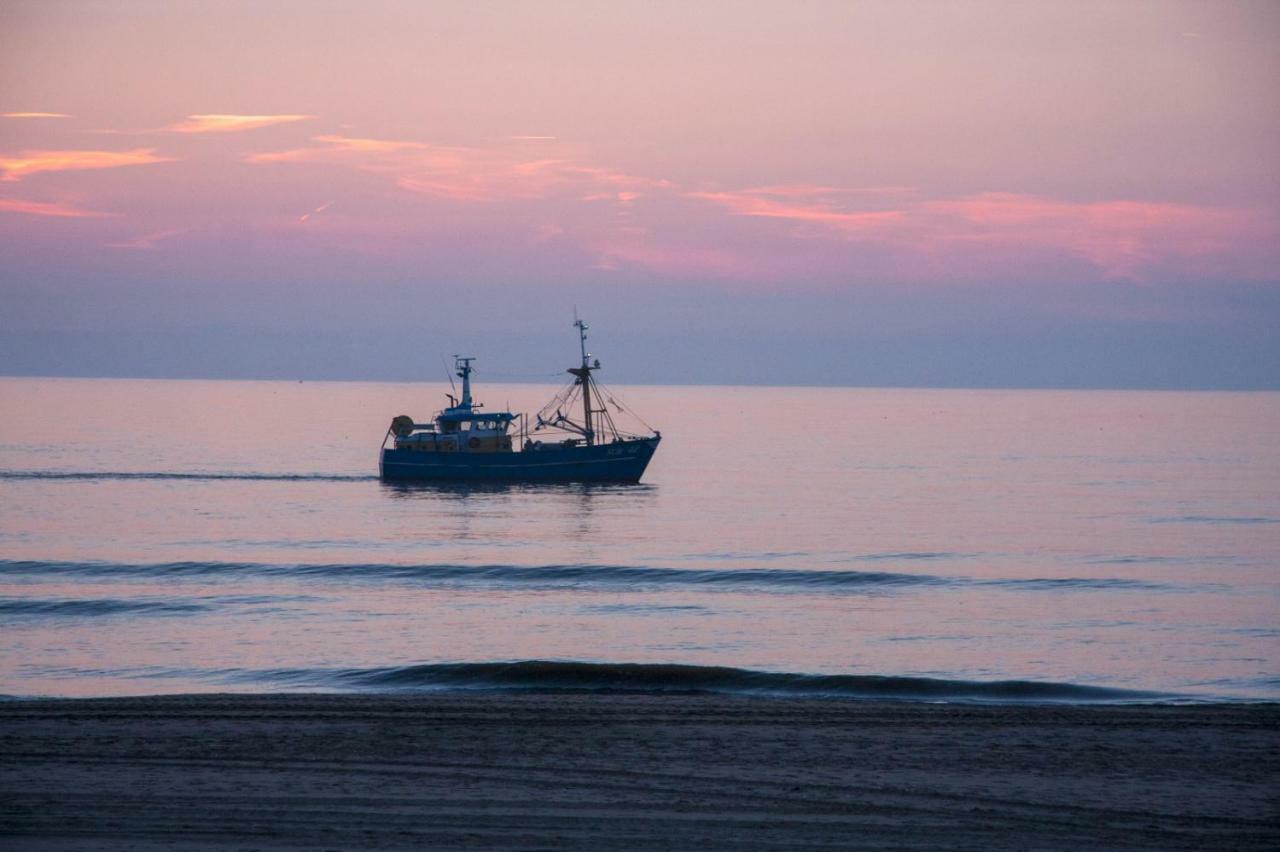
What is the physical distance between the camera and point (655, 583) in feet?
113

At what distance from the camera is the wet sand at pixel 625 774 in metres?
10.9

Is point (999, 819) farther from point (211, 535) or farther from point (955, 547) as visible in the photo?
point (211, 535)

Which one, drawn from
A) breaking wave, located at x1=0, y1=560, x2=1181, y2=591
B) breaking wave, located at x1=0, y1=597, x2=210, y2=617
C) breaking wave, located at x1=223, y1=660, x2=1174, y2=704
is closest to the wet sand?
breaking wave, located at x1=223, y1=660, x2=1174, y2=704

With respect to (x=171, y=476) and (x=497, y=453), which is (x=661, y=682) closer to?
(x=497, y=453)

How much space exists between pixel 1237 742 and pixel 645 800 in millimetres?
7424

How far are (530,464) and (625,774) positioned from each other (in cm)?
5563

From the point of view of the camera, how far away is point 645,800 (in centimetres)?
1195

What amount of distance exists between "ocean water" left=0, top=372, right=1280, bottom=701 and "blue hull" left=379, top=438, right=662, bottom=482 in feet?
3.38

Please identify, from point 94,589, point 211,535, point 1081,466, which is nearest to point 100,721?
point 94,589

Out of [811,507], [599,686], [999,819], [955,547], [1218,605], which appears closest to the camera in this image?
[999,819]

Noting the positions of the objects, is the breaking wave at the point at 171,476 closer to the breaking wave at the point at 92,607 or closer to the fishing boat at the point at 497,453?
the fishing boat at the point at 497,453

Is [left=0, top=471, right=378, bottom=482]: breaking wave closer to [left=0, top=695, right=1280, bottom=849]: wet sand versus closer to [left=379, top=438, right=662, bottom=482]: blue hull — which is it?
[left=379, top=438, right=662, bottom=482]: blue hull

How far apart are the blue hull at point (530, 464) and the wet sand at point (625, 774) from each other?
49478 millimetres

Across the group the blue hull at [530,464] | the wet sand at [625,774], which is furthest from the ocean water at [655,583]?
the wet sand at [625,774]
